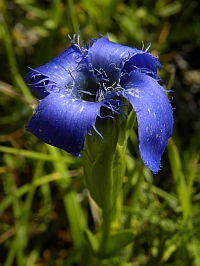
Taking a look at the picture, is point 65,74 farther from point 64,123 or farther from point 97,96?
point 64,123

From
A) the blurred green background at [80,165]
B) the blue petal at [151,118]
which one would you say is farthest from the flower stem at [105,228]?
the blue petal at [151,118]

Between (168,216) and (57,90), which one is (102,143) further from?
(168,216)

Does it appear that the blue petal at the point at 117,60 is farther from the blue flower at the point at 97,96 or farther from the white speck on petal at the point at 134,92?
the white speck on petal at the point at 134,92

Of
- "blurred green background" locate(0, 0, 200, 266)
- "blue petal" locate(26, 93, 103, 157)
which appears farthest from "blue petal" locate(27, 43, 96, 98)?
"blurred green background" locate(0, 0, 200, 266)

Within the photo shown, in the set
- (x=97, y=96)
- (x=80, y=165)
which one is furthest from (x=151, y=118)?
(x=80, y=165)

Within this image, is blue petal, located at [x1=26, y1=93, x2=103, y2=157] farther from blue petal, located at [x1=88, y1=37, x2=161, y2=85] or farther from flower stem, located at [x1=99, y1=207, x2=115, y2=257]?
flower stem, located at [x1=99, y1=207, x2=115, y2=257]

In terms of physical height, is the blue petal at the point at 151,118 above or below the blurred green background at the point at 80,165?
above

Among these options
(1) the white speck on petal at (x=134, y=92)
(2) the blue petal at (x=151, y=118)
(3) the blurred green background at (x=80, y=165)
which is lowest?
(3) the blurred green background at (x=80, y=165)
